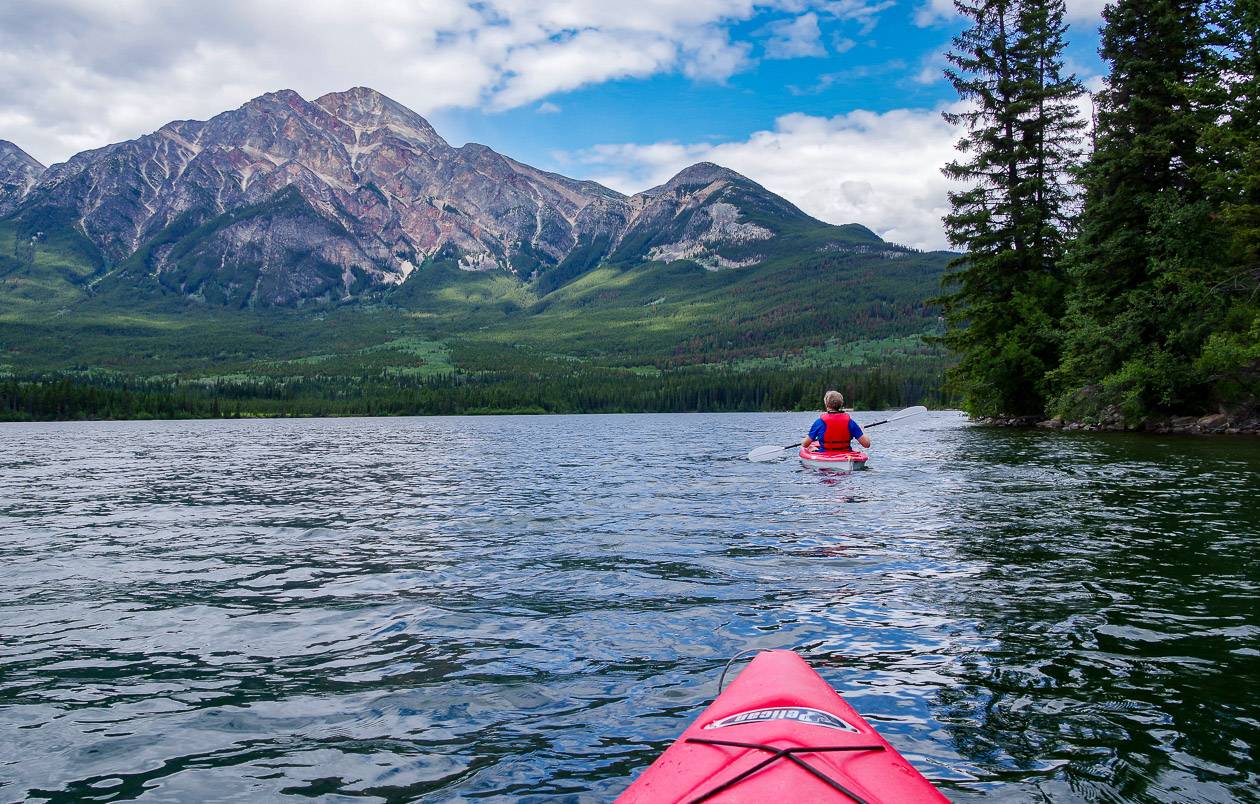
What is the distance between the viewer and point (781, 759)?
4.98 meters

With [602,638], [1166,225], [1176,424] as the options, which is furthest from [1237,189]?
[602,638]

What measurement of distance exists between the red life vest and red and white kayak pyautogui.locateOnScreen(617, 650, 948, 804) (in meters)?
23.7

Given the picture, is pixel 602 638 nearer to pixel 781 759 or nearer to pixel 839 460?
pixel 781 759

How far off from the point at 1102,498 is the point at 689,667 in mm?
17894

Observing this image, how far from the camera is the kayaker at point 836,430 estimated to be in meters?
28.8

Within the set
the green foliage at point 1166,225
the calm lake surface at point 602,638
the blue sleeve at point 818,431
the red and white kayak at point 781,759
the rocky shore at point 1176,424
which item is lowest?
the calm lake surface at point 602,638

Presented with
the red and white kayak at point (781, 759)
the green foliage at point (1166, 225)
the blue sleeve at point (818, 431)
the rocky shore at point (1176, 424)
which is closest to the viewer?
the red and white kayak at point (781, 759)

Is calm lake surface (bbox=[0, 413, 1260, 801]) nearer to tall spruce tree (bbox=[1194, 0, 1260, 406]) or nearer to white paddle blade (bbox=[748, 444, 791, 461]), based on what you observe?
white paddle blade (bbox=[748, 444, 791, 461])

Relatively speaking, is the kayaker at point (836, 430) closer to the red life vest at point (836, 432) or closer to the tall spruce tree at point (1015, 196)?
the red life vest at point (836, 432)

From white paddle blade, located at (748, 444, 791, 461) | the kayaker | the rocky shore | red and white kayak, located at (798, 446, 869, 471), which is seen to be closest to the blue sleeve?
the kayaker

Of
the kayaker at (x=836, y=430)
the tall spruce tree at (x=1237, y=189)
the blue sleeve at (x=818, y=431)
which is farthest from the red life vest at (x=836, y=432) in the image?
the tall spruce tree at (x=1237, y=189)

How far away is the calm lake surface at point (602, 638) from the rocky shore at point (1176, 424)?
81.6 ft

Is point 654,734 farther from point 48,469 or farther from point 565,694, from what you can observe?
point 48,469

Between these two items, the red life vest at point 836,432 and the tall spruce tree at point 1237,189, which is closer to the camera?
the red life vest at point 836,432
